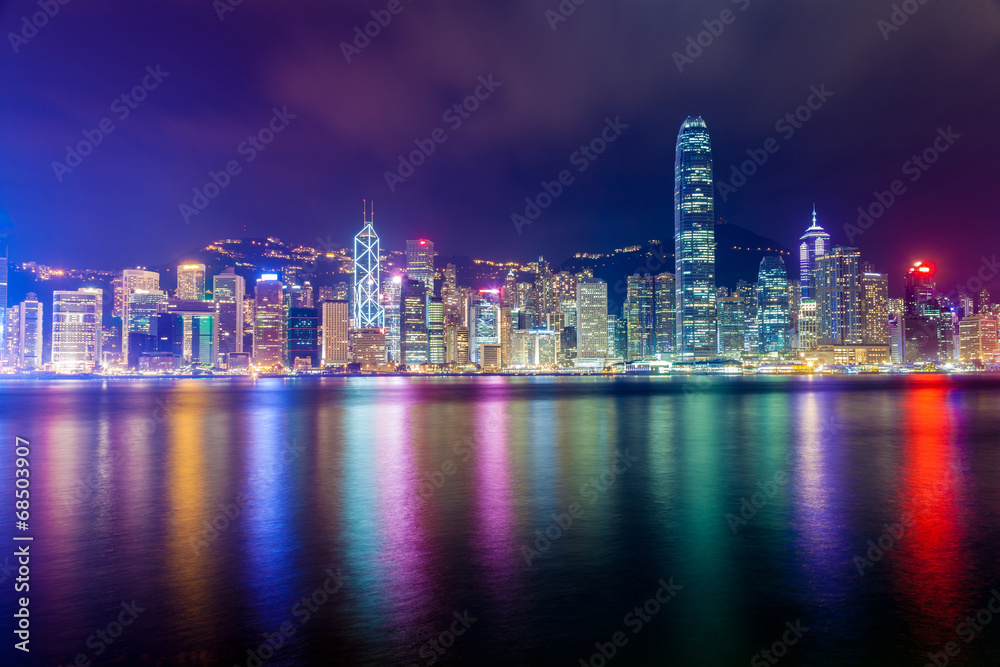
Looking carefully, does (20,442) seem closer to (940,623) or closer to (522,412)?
(522,412)

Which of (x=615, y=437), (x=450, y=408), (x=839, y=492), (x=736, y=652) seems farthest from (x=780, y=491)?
(x=450, y=408)

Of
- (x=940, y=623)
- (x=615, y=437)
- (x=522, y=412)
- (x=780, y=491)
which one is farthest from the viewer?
(x=522, y=412)

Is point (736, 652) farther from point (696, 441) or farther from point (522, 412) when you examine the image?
point (522, 412)

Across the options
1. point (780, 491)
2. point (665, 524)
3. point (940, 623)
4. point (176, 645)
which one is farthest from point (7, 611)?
point (780, 491)

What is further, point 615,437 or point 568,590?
point 615,437

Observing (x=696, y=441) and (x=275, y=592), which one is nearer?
(x=275, y=592)

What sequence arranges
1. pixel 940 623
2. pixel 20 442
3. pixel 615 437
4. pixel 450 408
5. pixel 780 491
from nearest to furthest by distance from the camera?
pixel 940 623 < pixel 780 491 < pixel 20 442 < pixel 615 437 < pixel 450 408
